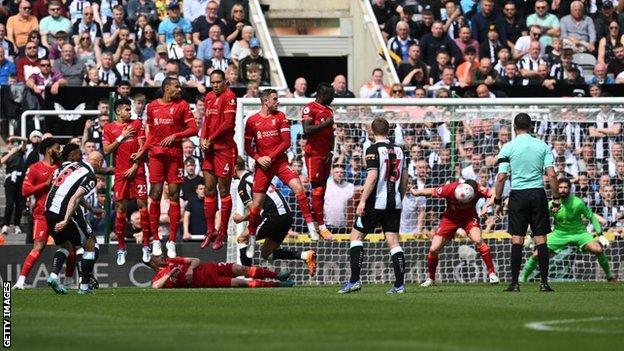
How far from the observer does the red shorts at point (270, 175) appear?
2186 centimetres

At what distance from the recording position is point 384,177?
18344 millimetres

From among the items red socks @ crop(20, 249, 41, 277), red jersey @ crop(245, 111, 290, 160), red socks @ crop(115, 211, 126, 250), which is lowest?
red socks @ crop(20, 249, 41, 277)

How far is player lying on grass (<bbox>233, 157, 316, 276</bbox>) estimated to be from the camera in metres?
22.0

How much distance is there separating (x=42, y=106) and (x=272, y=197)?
6814 millimetres

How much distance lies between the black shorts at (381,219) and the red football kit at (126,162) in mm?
4895

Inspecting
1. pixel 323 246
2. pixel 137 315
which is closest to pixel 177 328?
pixel 137 315

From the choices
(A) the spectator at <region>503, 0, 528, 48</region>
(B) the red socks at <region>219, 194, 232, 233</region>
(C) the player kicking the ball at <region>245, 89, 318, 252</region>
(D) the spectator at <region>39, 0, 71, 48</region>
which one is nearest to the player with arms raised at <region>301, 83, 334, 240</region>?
(C) the player kicking the ball at <region>245, 89, 318, 252</region>

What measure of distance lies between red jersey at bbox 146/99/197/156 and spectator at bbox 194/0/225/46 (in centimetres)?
827

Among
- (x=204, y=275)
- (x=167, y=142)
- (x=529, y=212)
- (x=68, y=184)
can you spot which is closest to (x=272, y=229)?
(x=204, y=275)

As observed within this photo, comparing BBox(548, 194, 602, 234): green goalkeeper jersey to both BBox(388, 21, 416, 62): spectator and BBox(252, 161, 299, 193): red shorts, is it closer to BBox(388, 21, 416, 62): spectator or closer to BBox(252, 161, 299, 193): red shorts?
BBox(252, 161, 299, 193): red shorts

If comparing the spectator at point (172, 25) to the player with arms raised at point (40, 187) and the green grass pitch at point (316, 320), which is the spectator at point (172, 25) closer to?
the player with arms raised at point (40, 187)

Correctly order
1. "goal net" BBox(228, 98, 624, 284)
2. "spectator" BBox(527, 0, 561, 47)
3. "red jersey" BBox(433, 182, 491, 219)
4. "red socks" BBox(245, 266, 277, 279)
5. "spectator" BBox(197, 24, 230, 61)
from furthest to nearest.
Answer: "spectator" BBox(527, 0, 561, 47)
"spectator" BBox(197, 24, 230, 61)
"goal net" BBox(228, 98, 624, 284)
"red jersey" BBox(433, 182, 491, 219)
"red socks" BBox(245, 266, 277, 279)

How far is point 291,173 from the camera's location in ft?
72.2

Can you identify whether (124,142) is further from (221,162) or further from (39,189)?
(39,189)
